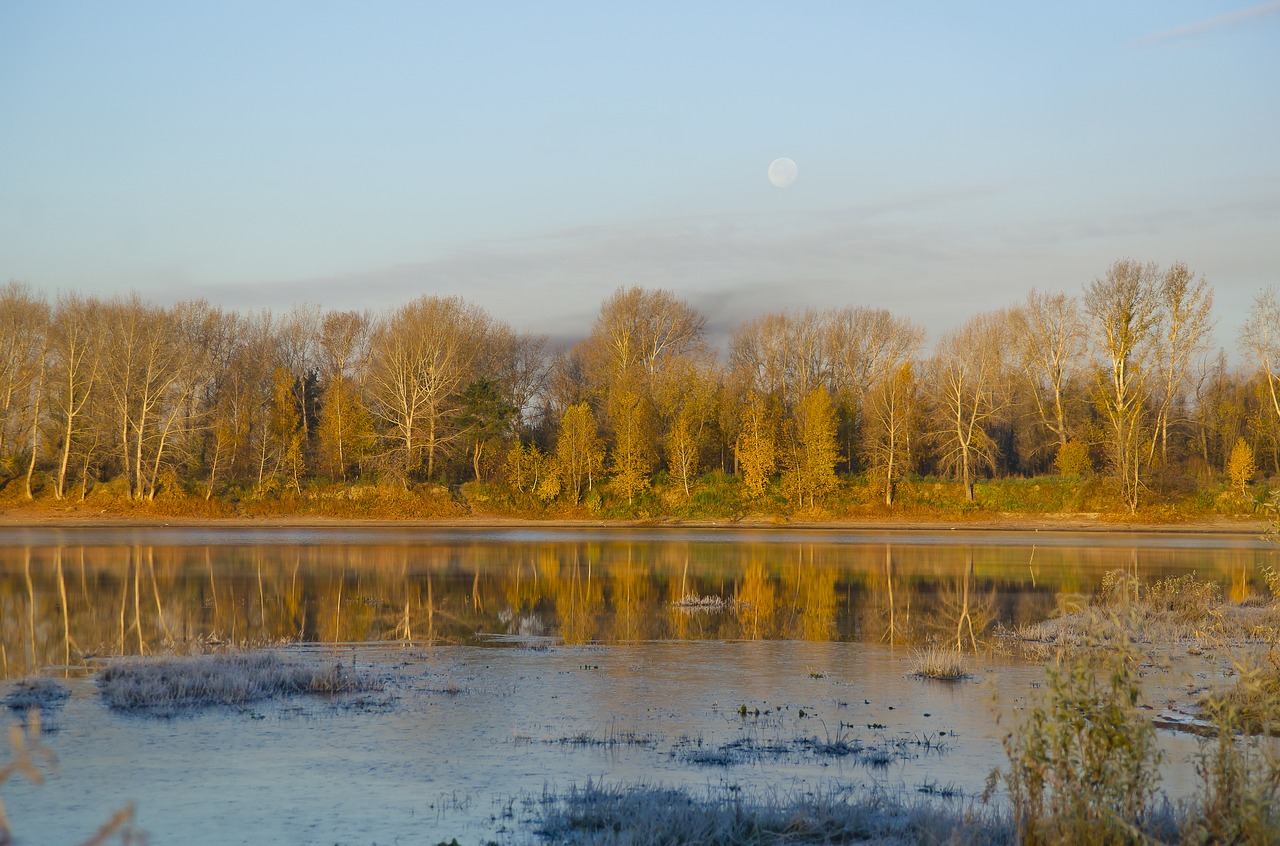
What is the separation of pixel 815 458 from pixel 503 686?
57.3 m

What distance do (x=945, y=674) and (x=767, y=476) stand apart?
2217 inches

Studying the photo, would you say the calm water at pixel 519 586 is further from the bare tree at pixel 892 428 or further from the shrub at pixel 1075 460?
the bare tree at pixel 892 428

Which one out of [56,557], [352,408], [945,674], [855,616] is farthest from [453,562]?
[352,408]

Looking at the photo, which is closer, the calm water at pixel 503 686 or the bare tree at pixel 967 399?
the calm water at pixel 503 686

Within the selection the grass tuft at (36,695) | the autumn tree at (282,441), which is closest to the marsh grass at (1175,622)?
the grass tuft at (36,695)

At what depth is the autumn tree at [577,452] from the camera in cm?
7169

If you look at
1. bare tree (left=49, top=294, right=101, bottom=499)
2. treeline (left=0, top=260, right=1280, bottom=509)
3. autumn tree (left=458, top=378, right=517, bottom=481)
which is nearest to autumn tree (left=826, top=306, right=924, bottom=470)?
treeline (left=0, top=260, right=1280, bottom=509)

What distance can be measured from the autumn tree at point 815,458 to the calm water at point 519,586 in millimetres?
19412

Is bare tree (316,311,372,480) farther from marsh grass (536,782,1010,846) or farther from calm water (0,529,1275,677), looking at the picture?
marsh grass (536,782,1010,846)

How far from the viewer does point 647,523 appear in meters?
68.0

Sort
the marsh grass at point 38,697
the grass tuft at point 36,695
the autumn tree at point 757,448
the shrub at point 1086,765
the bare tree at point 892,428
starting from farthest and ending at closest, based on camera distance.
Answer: the bare tree at point 892,428, the autumn tree at point 757,448, the grass tuft at point 36,695, the marsh grass at point 38,697, the shrub at point 1086,765

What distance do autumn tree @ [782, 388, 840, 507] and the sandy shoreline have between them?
2930 millimetres

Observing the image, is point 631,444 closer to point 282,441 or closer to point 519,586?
point 282,441

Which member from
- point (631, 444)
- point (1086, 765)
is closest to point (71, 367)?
point (631, 444)
